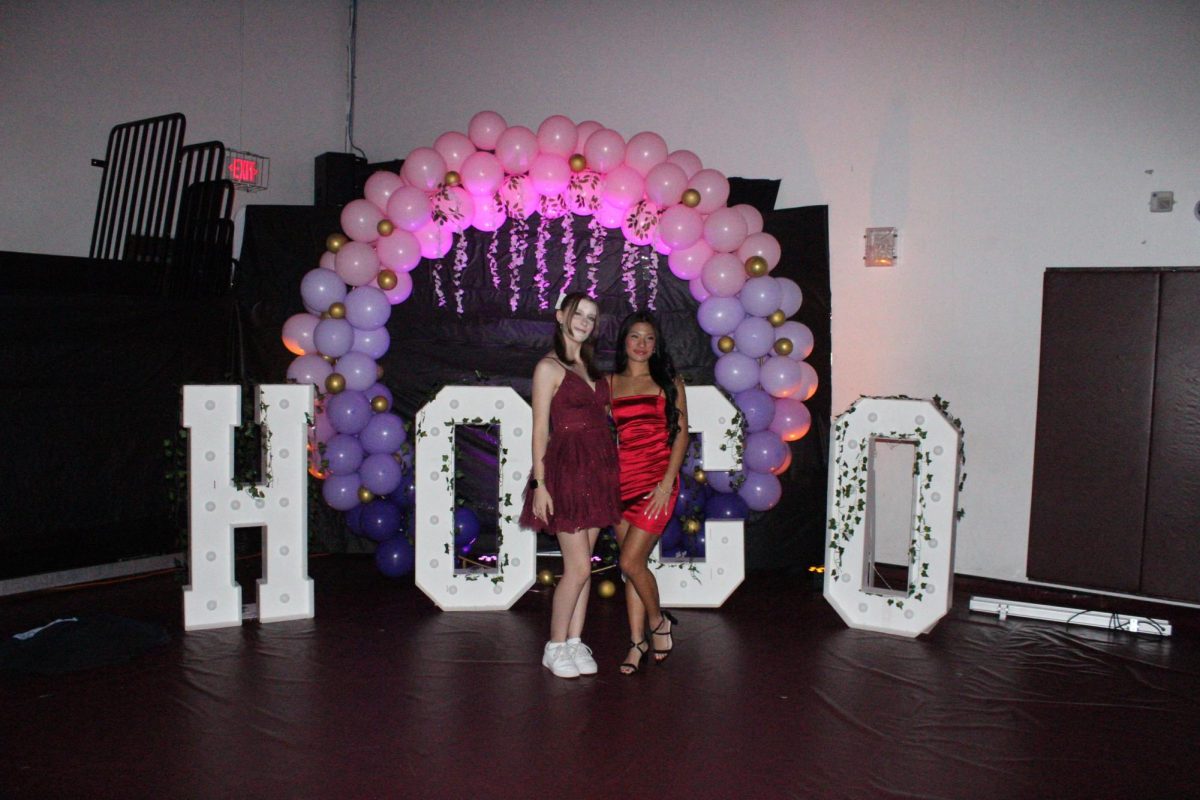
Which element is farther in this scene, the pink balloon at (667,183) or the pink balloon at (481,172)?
the pink balloon at (481,172)

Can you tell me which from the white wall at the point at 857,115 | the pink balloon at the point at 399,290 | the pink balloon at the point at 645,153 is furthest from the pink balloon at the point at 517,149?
the white wall at the point at 857,115

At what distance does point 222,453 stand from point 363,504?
3.89 feet

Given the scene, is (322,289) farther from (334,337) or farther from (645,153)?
(645,153)

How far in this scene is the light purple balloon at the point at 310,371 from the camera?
5398 millimetres

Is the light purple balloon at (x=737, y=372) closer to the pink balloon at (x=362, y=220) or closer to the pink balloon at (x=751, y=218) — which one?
the pink balloon at (x=751, y=218)

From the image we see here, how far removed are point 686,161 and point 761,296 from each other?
0.94 metres

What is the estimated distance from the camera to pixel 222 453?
14.6 feet

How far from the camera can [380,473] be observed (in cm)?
529

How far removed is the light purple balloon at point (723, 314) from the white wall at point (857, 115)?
1.27 meters

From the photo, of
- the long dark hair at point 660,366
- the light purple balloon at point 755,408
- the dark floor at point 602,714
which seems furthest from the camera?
the light purple balloon at point 755,408

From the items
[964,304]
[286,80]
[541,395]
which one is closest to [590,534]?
[541,395]

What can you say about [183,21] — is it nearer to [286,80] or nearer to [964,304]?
[286,80]

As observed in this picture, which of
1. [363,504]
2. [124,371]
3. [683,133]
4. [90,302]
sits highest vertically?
[683,133]

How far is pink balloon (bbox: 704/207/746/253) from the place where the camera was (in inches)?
201
